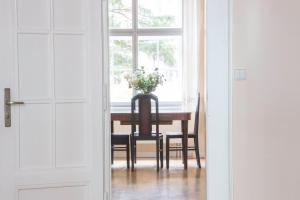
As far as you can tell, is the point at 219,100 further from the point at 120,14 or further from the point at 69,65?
the point at 120,14

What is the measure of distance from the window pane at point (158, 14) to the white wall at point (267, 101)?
380cm

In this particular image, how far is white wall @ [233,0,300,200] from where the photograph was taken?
7.41 ft

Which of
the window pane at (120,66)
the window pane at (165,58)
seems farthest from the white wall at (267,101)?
the window pane at (120,66)

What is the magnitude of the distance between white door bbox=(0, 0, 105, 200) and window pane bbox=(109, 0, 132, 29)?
4014 millimetres

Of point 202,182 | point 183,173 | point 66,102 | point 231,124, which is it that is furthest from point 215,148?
point 183,173

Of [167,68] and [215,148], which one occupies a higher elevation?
[167,68]

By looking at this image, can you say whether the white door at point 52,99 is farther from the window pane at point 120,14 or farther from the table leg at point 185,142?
the window pane at point 120,14

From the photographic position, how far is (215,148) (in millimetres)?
3078

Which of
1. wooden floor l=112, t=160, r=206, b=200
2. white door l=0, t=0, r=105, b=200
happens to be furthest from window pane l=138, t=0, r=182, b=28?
white door l=0, t=0, r=105, b=200

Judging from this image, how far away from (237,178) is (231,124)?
0.39 metres

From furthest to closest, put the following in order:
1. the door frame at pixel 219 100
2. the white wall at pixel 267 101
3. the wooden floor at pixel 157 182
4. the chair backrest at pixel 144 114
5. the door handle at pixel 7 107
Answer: the chair backrest at pixel 144 114 → the wooden floor at pixel 157 182 → the door frame at pixel 219 100 → the door handle at pixel 7 107 → the white wall at pixel 267 101

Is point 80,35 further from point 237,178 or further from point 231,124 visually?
point 237,178

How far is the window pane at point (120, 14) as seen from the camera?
268 inches

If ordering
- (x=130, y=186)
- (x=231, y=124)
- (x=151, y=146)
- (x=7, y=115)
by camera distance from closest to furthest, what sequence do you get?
(x=7, y=115) < (x=231, y=124) < (x=130, y=186) < (x=151, y=146)
